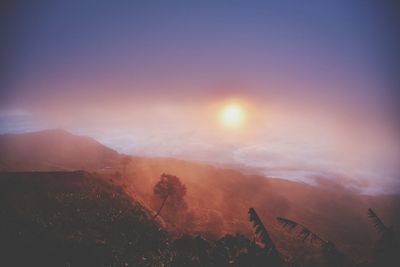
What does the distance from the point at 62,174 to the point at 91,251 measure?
145 feet

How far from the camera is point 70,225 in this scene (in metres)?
35.1

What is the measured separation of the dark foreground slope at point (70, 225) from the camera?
64.4 feet

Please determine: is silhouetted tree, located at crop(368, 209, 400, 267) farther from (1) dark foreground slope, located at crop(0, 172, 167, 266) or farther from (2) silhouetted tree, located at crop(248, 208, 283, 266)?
(1) dark foreground slope, located at crop(0, 172, 167, 266)

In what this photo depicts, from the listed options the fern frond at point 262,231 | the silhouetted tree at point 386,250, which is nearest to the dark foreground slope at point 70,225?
the fern frond at point 262,231

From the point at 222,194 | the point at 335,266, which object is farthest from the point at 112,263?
the point at 222,194

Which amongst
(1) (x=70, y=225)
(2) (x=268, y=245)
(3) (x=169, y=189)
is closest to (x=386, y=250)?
(2) (x=268, y=245)

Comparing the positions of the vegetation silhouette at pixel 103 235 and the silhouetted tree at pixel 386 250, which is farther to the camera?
the vegetation silhouette at pixel 103 235

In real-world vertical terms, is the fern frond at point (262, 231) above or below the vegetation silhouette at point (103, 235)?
above

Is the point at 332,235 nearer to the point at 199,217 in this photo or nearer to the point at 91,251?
the point at 199,217

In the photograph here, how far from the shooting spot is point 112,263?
18047 millimetres

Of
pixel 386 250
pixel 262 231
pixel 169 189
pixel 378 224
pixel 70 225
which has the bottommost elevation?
pixel 70 225

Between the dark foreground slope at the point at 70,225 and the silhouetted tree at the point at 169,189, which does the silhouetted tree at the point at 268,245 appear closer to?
the dark foreground slope at the point at 70,225

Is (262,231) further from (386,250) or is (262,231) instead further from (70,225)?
(70,225)

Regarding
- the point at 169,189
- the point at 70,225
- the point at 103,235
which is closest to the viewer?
the point at 103,235
